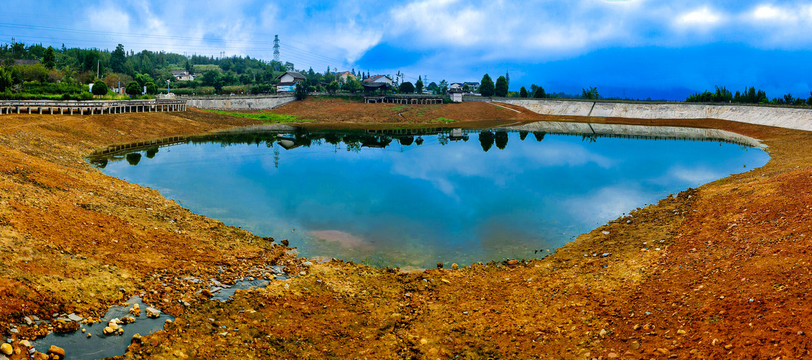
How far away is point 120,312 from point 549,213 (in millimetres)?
18751

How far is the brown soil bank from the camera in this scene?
1051 cm

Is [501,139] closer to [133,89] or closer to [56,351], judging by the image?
[133,89]

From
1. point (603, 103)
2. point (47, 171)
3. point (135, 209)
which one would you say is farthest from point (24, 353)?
point (603, 103)


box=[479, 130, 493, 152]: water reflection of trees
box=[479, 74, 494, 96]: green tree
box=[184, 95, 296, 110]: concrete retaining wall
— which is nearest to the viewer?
box=[479, 130, 493, 152]: water reflection of trees

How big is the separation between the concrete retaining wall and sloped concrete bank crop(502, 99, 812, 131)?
1936 inches

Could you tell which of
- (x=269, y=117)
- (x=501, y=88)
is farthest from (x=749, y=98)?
(x=269, y=117)

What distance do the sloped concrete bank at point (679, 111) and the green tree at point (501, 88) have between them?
12302mm

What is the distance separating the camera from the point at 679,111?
287ft

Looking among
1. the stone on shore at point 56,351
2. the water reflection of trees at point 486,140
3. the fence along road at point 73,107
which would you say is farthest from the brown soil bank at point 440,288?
the fence along road at point 73,107

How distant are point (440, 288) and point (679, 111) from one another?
8805cm

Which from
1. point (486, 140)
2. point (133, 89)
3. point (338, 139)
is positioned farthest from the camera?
point (133, 89)

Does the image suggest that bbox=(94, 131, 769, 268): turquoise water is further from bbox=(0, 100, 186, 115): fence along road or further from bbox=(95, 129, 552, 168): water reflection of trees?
bbox=(0, 100, 186, 115): fence along road

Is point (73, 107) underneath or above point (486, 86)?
underneath

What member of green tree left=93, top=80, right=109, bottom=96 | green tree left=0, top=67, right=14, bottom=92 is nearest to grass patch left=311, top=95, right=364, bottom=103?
green tree left=93, top=80, right=109, bottom=96
